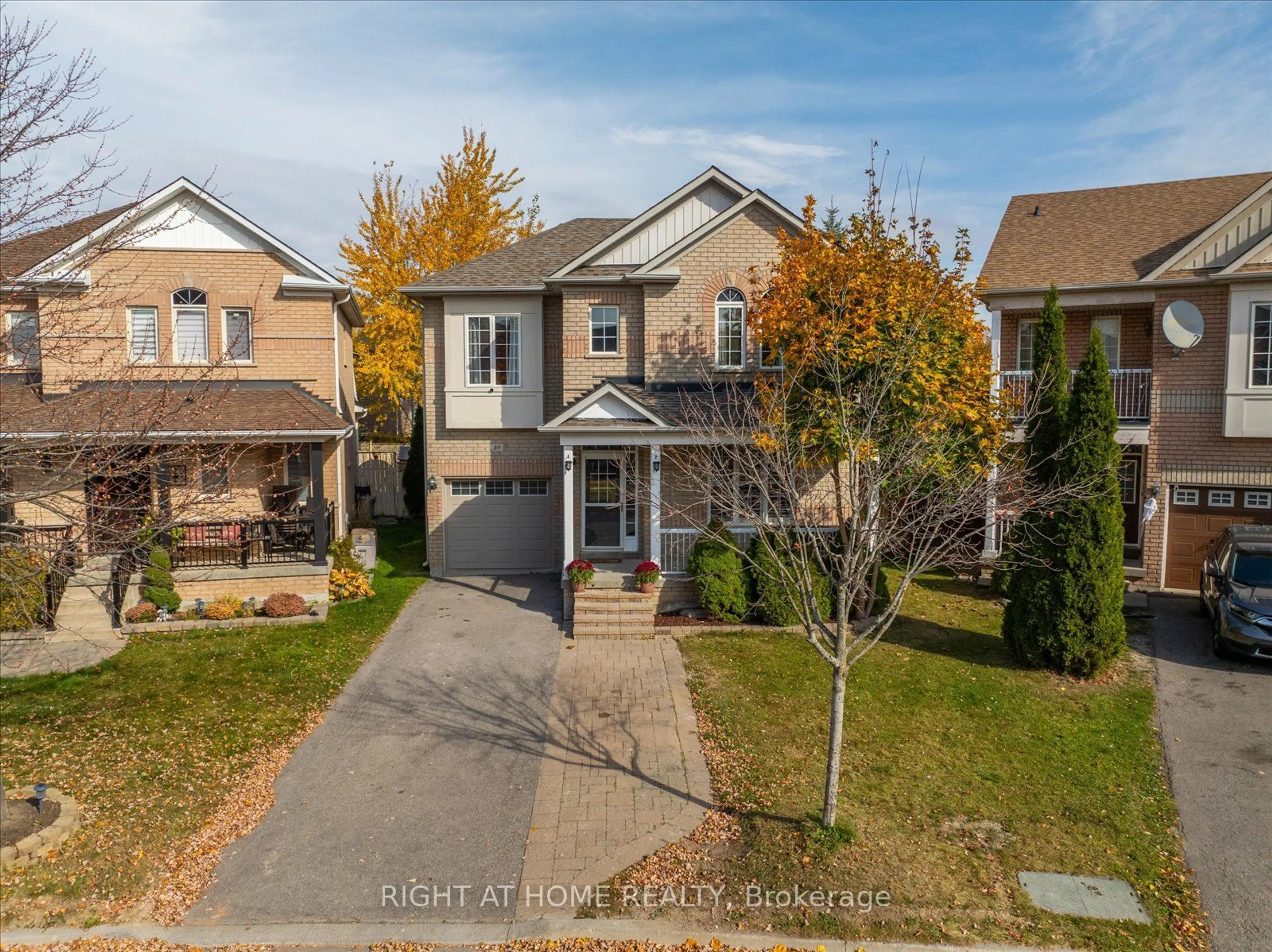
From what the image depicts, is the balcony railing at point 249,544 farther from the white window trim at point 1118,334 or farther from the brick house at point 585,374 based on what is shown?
the white window trim at point 1118,334

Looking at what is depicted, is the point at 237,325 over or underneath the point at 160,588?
over

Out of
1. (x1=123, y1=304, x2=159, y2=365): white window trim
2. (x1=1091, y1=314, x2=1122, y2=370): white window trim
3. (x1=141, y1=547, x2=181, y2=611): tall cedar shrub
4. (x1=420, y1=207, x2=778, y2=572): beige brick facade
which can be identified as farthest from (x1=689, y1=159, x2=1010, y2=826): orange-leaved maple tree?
(x1=123, y1=304, x2=159, y2=365): white window trim

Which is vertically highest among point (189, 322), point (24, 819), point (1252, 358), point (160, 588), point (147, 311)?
point (147, 311)

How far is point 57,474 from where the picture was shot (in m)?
6.74

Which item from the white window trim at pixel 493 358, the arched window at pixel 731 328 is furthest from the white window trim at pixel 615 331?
the arched window at pixel 731 328

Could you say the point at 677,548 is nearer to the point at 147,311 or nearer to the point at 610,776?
the point at 610,776

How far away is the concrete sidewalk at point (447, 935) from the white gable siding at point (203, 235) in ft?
47.8

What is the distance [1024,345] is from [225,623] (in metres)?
17.5

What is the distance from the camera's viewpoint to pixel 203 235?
17219 millimetres

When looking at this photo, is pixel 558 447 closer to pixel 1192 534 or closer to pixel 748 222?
pixel 748 222

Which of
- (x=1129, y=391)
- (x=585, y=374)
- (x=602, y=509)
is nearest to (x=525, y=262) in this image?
(x=585, y=374)

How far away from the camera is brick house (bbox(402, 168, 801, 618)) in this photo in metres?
15.8

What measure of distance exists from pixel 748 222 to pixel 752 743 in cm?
1109

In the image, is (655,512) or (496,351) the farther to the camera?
(496,351)
